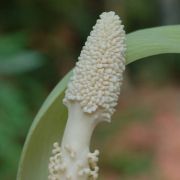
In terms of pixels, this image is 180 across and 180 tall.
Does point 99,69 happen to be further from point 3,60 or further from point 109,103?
point 3,60

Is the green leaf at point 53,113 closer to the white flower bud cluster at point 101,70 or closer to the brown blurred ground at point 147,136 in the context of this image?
the white flower bud cluster at point 101,70

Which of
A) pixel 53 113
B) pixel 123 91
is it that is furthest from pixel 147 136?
pixel 53 113

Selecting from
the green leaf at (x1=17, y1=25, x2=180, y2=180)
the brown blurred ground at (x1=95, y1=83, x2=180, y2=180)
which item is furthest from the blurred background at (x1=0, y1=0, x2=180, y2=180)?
the green leaf at (x1=17, y1=25, x2=180, y2=180)

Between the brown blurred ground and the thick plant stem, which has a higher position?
the brown blurred ground

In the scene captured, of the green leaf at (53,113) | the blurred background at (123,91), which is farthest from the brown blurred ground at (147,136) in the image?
the green leaf at (53,113)

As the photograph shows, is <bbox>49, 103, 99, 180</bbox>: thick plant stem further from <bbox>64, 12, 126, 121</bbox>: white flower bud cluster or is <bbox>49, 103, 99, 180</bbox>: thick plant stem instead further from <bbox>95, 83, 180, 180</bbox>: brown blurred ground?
<bbox>95, 83, 180, 180</bbox>: brown blurred ground

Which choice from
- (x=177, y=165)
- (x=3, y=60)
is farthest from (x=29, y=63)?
(x=177, y=165)

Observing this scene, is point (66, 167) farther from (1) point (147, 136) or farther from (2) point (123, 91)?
(2) point (123, 91)
